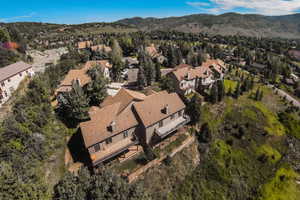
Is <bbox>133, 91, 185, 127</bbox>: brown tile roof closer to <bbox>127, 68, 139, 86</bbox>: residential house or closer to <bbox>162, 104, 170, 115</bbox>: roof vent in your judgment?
<bbox>162, 104, 170, 115</bbox>: roof vent

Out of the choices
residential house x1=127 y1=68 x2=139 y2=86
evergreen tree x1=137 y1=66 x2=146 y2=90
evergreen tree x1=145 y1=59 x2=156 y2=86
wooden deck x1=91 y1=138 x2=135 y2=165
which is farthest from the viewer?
residential house x1=127 y1=68 x2=139 y2=86

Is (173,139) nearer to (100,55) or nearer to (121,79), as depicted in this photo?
(121,79)

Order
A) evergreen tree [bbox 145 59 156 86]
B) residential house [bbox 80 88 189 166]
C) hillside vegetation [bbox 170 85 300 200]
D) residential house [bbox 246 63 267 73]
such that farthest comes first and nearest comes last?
residential house [bbox 246 63 267 73] → evergreen tree [bbox 145 59 156 86] → hillside vegetation [bbox 170 85 300 200] → residential house [bbox 80 88 189 166]

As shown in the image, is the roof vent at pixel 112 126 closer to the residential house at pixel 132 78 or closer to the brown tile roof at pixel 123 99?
the brown tile roof at pixel 123 99

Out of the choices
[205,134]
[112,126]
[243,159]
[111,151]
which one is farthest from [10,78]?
[243,159]

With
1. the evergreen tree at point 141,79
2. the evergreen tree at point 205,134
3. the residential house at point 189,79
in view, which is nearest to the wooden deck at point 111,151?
the evergreen tree at point 205,134

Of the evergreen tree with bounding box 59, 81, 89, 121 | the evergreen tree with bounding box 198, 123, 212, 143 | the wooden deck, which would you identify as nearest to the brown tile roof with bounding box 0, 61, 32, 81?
the evergreen tree with bounding box 59, 81, 89, 121

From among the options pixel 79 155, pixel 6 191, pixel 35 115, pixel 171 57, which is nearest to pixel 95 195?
pixel 6 191

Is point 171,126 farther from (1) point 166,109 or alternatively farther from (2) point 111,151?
(2) point 111,151

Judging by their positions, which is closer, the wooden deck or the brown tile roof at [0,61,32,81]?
the wooden deck
